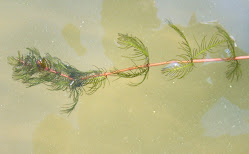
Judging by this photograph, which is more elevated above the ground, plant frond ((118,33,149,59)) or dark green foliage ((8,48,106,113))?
plant frond ((118,33,149,59))

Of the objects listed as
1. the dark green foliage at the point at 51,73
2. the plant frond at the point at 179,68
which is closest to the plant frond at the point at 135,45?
the plant frond at the point at 179,68

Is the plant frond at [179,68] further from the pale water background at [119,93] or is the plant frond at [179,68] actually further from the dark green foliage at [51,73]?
Answer: the dark green foliage at [51,73]

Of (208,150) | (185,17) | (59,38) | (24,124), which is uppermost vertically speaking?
(185,17)

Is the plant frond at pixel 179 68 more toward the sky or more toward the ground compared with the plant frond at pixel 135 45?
more toward the ground

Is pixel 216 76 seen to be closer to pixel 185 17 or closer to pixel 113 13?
pixel 185 17

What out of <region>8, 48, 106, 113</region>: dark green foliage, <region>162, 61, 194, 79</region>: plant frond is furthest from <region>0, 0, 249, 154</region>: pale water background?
<region>8, 48, 106, 113</region>: dark green foliage

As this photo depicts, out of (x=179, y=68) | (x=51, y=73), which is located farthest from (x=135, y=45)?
(x=51, y=73)

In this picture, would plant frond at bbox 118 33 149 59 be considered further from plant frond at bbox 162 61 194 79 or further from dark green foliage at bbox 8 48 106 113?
dark green foliage at bbox 8 48 106 113

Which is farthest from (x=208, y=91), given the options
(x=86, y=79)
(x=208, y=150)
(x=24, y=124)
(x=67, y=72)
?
(x=24, y=124)
